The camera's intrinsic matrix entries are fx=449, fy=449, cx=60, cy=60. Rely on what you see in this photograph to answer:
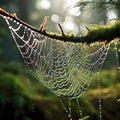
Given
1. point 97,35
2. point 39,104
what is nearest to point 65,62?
point 39,104

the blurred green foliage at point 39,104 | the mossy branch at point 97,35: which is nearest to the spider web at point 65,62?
the mossy branch at point 97,35

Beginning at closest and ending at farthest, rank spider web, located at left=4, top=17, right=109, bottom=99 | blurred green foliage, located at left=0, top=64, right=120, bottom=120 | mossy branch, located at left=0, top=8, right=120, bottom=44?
mossy branch, located at left=0, top=8, right=120, bottom=44
spider web, located at left=4, top=17, right=109, bottom=99
blurred green foliage, located at left=0, top=64, right=120, bottom=120

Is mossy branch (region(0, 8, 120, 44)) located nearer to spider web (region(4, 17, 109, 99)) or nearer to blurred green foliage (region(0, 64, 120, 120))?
spider web (region(4, 17, 109, 99))

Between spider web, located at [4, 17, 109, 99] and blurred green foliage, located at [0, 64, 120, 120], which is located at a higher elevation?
spider web, located at [4, 17, 109, 99]

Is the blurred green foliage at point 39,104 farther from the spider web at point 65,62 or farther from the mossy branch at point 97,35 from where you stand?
the mossy branch at point 97,35

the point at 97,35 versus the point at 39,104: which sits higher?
the point at 97,35

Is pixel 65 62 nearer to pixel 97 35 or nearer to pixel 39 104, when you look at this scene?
pixel 39 104

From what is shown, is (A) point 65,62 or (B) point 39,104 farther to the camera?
(B) point 39,104

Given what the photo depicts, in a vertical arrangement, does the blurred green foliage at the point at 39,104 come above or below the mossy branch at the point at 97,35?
below

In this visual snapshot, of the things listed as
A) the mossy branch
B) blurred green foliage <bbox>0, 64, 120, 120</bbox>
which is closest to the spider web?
the mossy branch

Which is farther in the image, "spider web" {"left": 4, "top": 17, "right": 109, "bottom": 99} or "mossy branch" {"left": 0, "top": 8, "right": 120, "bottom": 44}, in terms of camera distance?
"spider web" {"left": 4, "top": 17, "right": 109, "bottom": 99}

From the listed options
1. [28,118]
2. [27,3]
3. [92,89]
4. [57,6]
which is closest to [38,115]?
[28,118]

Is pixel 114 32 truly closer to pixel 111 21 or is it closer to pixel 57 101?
pixel 111 21
